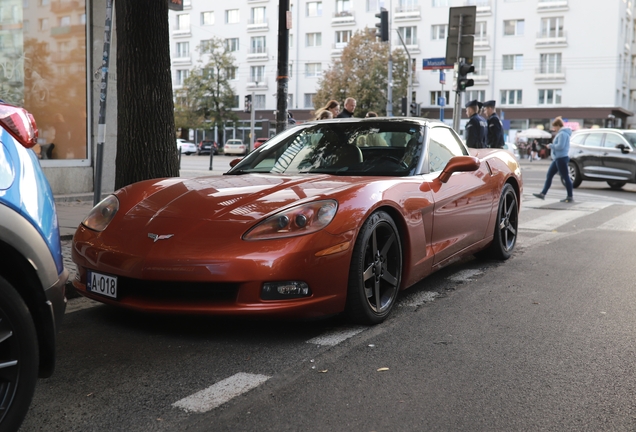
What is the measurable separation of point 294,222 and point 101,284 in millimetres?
1158

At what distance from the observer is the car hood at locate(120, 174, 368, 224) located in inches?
159

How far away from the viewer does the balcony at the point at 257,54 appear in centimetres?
6862

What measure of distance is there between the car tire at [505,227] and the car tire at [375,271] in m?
2.34

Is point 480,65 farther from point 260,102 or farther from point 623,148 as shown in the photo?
point 623,148

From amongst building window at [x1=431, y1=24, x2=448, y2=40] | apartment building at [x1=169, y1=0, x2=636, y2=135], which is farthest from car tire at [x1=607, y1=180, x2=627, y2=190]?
building window at [x1=431, y1=24, x2=448, y2=40]

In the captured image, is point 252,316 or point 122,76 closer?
point 252,316

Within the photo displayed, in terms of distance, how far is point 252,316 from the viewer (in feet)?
12.3

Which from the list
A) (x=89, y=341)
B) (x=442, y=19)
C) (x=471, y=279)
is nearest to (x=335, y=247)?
(x=89, y=341)

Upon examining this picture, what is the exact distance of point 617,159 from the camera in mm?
17828

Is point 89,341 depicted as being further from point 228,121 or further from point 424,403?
point 228,121

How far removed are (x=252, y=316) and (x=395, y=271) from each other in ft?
3.77

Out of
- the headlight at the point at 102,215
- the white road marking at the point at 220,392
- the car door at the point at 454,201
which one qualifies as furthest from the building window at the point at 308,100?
the white road marking at the point at 220,392

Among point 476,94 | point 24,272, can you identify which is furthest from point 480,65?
point 24,272

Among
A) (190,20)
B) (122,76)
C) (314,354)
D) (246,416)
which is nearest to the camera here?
(246,416)
